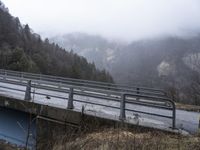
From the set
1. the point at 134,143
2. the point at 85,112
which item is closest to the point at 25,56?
the point at 85,112

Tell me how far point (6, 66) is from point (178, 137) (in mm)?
62604

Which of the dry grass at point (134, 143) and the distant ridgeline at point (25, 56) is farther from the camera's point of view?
the distant ridgeline at point (25, 56)

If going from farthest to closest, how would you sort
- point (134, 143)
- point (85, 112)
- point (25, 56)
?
1. point (25, 56)
2. point (85, 112)
3. point (134, 143)

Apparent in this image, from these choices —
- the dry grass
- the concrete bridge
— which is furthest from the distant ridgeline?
the dry grass

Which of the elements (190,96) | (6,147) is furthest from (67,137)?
(190,96)

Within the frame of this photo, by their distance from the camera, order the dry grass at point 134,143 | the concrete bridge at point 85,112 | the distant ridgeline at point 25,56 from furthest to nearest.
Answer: the distant ridgeline at point 25,56 → the concrete bridge at point 85,112 → the dry grass at point 134,143

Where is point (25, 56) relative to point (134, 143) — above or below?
above

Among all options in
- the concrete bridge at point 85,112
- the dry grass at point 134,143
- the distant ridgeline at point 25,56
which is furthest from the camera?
the distant ridgeline at point 25,56

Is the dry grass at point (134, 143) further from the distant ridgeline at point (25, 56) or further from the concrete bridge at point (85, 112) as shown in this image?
the distant ridgeline at point (25, 56)

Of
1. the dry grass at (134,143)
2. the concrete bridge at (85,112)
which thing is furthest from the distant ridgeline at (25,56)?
the dry grass at (134,143)

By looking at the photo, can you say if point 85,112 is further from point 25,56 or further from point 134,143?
point 25,56

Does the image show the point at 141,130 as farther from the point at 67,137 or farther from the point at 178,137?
the point at 67,137

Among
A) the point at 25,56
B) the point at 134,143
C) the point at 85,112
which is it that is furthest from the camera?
the point at 25,56

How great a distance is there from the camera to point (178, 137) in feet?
30.6
